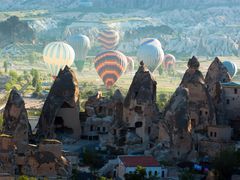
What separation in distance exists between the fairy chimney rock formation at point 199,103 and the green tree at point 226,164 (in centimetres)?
486

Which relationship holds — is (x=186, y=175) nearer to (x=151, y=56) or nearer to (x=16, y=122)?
(x=16, y=122)

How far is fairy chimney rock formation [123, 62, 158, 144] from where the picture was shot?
142 feet

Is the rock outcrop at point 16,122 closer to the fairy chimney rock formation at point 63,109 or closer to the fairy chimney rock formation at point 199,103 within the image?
the fairy chimney rock formation at point 63,109

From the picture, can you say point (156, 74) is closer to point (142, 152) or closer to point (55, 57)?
point (55, 57)

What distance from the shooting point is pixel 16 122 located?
42.2m

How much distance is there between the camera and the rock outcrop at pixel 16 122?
4172 cm

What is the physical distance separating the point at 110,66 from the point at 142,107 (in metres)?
40.5

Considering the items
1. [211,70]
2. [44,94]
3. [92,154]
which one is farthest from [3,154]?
[44,94]

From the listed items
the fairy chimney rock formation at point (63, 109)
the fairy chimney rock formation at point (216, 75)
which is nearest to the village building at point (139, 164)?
the fairy chimney rock formation at point (63, 109)

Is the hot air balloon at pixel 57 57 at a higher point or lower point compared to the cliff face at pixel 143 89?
higher

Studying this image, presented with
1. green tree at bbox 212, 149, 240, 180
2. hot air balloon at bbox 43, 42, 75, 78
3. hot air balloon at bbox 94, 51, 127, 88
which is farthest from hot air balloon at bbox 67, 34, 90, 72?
green tree at bbox 212, 149, 240, 180

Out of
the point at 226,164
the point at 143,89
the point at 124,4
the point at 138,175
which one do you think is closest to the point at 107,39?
the point at 124,4

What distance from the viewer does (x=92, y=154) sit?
41.6m

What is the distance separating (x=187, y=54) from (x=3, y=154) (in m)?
105
